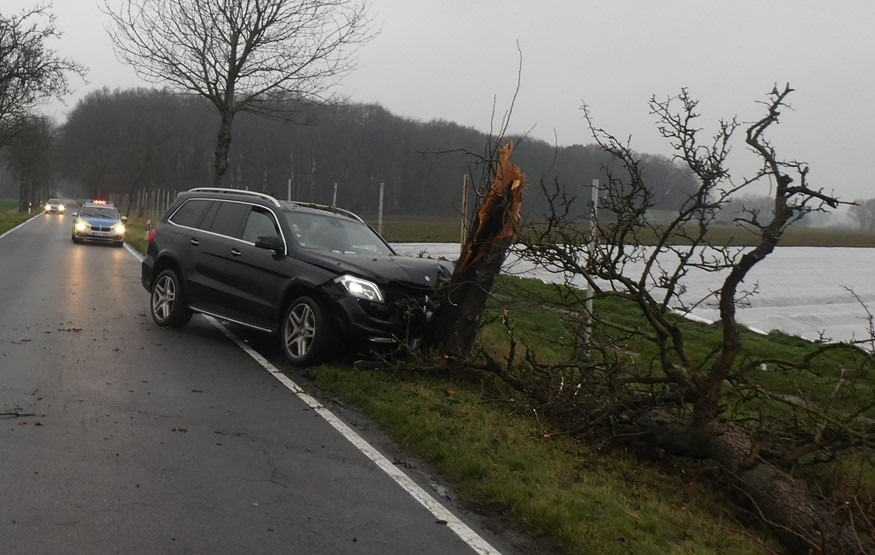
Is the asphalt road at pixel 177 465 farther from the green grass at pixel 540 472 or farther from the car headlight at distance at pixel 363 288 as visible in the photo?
the car headlight at distance at pixel 363 288

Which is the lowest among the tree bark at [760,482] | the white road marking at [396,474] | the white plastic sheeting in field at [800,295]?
the white road marking at [396,474]

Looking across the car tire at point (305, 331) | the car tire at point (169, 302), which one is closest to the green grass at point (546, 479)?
the car tire at point (305, 331)

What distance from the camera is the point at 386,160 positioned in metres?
48.6

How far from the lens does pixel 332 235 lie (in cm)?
976

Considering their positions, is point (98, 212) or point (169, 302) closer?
point (169, 302)

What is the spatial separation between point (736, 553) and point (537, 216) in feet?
14.3

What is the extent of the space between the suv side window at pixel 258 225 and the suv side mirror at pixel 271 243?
0.34 metres

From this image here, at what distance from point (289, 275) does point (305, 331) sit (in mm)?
681

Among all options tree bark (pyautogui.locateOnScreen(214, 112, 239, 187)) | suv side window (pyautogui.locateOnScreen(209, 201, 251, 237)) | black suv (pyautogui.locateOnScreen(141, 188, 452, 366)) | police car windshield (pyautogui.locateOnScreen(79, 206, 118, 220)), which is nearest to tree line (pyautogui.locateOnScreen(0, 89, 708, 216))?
black suv (pyautogui.locateOnScreen(141, 188, 452, 366))

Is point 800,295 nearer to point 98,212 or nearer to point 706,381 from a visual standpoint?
point 706,381

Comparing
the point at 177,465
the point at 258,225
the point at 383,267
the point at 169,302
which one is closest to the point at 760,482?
the point at 177,465

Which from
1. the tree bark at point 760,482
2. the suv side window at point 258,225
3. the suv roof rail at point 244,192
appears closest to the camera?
the tree bark at point 760,482

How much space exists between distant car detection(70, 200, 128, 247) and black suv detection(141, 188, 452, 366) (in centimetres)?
2028

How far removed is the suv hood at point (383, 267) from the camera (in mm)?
8508
